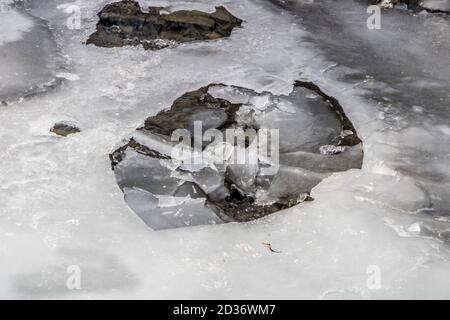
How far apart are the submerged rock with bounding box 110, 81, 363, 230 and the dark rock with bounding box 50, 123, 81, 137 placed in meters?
0.32

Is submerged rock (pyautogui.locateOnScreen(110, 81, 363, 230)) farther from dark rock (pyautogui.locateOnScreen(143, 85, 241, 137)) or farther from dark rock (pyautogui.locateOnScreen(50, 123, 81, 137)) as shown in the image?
dark rock (pyautogui.locateOnScreen(50, 123, 81, 137))

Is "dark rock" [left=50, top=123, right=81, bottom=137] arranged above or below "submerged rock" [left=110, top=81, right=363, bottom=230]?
above

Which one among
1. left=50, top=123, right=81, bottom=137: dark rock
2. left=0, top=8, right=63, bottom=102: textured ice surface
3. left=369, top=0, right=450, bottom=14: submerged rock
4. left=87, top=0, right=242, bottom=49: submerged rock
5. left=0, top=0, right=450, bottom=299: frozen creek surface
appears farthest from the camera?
left=369, top=0, right=450, bottom=14: submerged rock

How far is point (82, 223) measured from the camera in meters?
2.67

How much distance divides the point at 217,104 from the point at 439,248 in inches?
58.0

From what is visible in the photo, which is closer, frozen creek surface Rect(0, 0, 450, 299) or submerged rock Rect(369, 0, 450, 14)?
frozen creek surface Rect(0, 0, 450, 299)

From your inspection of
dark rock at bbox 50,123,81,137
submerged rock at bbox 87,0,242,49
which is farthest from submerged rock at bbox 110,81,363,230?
submerged rock at bbox 87,0,242,49

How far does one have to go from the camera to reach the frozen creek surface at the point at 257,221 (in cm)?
246

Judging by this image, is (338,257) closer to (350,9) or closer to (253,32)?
(253,32)

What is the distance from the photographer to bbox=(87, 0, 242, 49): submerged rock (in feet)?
13.0

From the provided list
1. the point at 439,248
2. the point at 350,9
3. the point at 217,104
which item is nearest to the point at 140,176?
the point at 217,104

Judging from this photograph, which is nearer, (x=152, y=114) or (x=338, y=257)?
(x=338, y=257)
